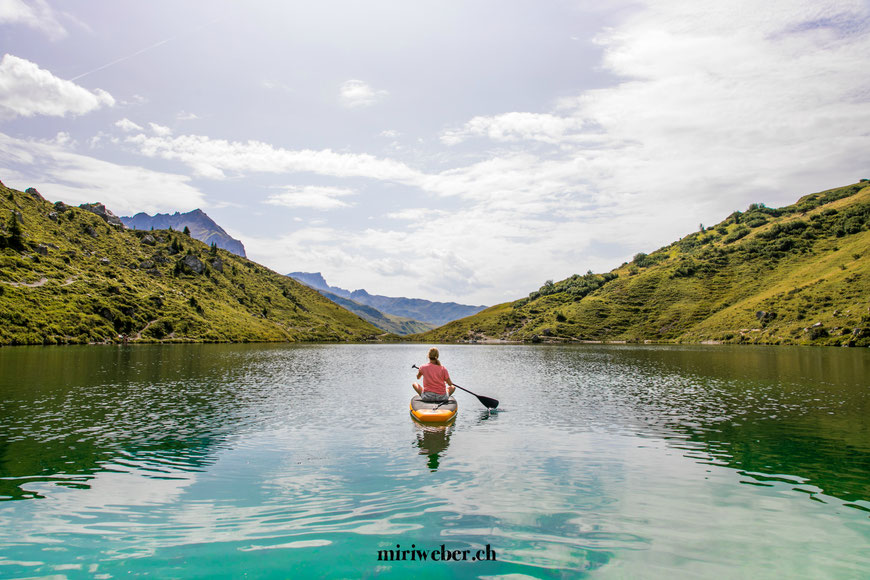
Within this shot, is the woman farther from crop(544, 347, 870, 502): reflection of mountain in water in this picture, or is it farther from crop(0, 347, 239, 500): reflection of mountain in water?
crop(0, 347, 239, 500): reflection of mountain in water

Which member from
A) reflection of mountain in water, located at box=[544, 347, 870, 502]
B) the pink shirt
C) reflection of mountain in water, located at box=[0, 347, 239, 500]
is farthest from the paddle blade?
reflection of mountain in water, located at box=[0, 347, 239, 500]

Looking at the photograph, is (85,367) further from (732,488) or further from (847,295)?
(847,295)

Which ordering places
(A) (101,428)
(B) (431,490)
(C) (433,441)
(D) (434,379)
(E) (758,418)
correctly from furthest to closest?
(D) (434,379) → (E) (758,418) → (A) (101,428) → (C) (433,441) → (B) (431,490)

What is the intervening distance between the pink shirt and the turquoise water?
9.62ft

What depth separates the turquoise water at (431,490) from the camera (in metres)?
10.9

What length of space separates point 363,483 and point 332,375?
1860 inches

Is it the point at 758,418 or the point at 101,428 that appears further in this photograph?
the point at 758,418

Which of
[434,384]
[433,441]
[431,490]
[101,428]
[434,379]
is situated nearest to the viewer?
[431,490]

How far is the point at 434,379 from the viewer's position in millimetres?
30688

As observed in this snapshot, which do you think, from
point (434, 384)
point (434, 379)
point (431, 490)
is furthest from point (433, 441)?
point (431, 490)

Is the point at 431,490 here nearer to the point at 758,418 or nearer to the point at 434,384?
the point at 434,384

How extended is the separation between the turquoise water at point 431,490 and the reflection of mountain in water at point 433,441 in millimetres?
195

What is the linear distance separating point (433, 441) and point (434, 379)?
6.46m

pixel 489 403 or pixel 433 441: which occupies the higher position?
pixel 489 403
